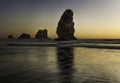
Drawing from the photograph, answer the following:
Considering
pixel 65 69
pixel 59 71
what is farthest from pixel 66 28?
pixel 59 71

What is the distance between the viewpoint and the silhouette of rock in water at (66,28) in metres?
189

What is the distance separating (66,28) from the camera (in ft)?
628

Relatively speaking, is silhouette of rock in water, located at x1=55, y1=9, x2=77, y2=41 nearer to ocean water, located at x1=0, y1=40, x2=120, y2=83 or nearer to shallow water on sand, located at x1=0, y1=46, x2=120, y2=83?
ocean water, located at x1=0, y1=40, x2=120, y2=83

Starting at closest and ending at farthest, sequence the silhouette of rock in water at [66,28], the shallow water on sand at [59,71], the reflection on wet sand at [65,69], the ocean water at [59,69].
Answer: the shallow water on sand at [59,71]
the ocean water at [59,69]
the reflection on wet sand at [65,69]
the silhouette of rock in water at [66,28]

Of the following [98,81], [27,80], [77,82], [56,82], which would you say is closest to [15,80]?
[27,80]

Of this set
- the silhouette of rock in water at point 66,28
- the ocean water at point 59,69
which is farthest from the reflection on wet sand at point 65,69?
the silhouette of rock in water at point 66,28

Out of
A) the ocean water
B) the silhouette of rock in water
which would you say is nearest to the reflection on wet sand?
the ocean water

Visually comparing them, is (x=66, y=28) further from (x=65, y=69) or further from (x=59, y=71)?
(x=59, y=71)

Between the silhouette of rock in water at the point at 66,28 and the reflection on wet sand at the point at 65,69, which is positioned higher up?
the silhouette of rock in water at the point at 66,28

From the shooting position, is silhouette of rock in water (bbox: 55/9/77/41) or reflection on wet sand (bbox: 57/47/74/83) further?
silhouette of rock in water (bbox: 55/9/77/41)

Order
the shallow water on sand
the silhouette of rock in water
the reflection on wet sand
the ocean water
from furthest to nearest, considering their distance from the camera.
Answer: the silhouette of rock in water → the reflection on wet sand → the ocean water → the shallow water on sand

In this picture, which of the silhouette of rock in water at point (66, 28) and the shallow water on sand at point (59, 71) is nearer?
the shallow water on sand at point (59, 71)

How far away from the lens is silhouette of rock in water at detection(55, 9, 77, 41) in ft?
621

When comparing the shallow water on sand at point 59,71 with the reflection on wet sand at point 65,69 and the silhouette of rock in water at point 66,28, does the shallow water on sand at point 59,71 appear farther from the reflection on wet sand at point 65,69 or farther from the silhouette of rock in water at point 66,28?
the silhouette of rock in water at point 66,28
